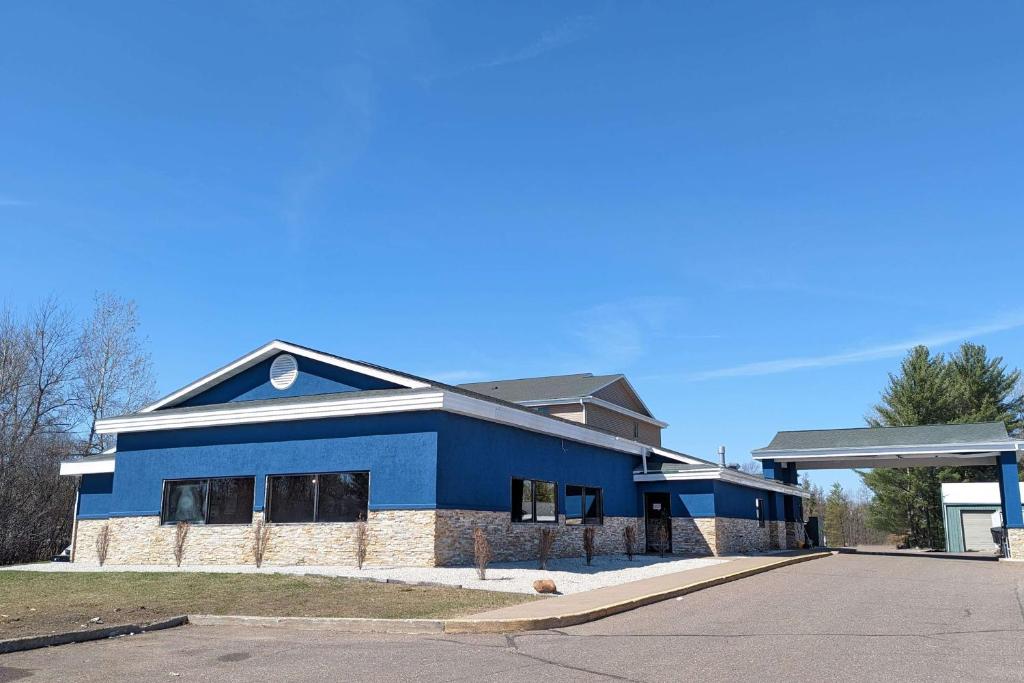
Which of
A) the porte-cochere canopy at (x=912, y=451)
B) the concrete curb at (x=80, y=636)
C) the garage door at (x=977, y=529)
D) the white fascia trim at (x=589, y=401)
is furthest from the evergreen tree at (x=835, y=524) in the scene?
the concrete curb at (x=80, y=636)

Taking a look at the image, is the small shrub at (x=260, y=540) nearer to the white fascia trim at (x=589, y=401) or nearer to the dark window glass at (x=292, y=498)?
the dark window glass at (x=292, y=498)

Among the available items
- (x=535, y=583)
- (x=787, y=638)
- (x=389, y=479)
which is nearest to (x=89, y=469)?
(x=389, y=479)

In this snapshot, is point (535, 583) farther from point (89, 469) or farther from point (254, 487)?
point (89, 469)

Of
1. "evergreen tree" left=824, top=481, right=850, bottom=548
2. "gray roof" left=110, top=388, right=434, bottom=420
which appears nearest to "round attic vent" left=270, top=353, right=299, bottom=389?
"gray roof" left=110, top=388, right=434, bottom=420

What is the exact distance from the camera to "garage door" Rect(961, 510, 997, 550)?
153ft

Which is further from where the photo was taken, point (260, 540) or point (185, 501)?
point (185, 501)

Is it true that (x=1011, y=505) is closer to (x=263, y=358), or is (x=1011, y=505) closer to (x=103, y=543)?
(x=263, y=358)

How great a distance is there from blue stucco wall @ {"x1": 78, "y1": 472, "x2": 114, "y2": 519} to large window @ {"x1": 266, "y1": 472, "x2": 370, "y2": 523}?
8719 millimetres

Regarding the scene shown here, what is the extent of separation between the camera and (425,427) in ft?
66.6

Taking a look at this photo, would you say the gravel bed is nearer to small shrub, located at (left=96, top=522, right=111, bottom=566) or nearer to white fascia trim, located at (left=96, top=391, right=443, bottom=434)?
small shrub, located at (left=96, top=522, right=111, bottom=566)

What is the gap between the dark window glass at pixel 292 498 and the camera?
21688mm

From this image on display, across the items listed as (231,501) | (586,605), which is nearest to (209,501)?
(231,501)

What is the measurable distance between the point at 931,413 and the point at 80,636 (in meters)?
54.2

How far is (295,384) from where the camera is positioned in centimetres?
2375
